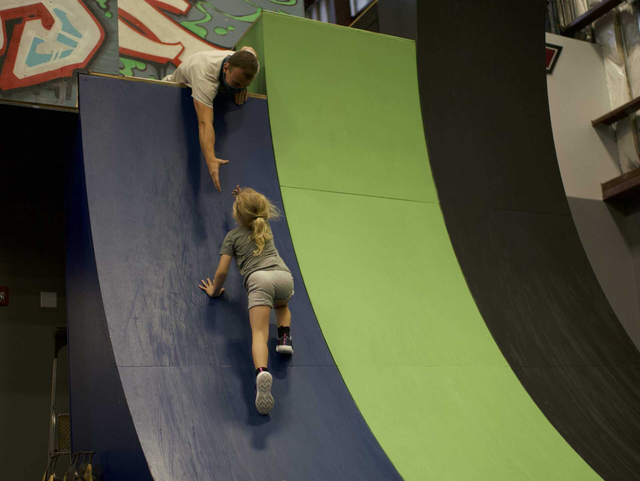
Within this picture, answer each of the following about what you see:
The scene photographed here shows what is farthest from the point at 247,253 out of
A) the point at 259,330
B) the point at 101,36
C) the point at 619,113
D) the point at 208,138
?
the point at 619,113

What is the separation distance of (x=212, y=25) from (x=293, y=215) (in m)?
Answer: 2.30

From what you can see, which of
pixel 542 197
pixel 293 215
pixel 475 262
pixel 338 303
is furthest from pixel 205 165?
pixel 542 197

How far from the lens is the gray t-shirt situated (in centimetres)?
358

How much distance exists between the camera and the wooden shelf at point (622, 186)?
27.7 feet

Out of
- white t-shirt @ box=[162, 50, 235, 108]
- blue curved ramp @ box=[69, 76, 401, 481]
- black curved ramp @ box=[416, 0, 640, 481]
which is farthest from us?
black curved ramp @ box=[416, 0, 640, 481]

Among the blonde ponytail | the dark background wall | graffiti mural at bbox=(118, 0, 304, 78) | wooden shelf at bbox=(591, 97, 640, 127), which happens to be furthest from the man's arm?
wooden shelf at bbox=(591, 97, 640, 127)

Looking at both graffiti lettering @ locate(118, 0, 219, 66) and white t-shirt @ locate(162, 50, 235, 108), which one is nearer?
white t-shirt @ locate(162, 50, 235, 108)

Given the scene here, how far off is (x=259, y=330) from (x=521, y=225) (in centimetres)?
261

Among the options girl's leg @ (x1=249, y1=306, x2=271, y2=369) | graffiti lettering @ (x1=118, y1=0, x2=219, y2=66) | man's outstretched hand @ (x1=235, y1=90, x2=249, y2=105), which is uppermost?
graffiti lettering @ (x1=118, y1=0, x2=219, y2=66)

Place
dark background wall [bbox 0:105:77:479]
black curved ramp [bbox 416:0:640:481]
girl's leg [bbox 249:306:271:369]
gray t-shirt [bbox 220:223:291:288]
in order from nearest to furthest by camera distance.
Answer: girl's leg [bbox 249:306:271:369] → gray t-shirt [bbox 220:223:291:288] → black curved ramp [bbox 416:0:640:481] → dark background wall [bbox 0:105:77:479]

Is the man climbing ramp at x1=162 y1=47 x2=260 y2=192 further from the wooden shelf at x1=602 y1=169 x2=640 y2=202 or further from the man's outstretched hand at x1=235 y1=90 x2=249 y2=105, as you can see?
the wooden shelf at x1=602 y1=169 x2=640 y2=202

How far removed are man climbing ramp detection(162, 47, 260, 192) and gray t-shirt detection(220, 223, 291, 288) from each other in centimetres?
48

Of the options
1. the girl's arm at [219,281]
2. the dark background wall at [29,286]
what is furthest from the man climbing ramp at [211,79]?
the dark background wall at [29,286]

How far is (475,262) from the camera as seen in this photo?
478cm
